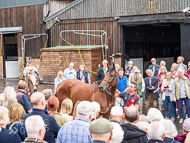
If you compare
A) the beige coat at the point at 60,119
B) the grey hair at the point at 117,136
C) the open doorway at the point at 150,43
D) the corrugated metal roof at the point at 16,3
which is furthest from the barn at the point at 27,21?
the grey hair at the point at 117,136

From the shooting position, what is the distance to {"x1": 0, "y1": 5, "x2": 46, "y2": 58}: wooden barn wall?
68.6 feet

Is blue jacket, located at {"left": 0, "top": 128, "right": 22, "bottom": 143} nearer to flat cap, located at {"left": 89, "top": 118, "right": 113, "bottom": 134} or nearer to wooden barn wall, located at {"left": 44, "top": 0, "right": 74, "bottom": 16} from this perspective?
flat cap, located at {"left": 89, "top": 118, "right": 113, "bottom": 134}

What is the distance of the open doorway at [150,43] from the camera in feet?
70.8

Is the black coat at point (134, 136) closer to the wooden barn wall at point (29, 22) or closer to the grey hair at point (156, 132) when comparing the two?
the grey hair at point (156, 132)

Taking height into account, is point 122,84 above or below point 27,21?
below

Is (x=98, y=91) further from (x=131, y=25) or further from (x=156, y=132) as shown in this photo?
(x=131, y=25)

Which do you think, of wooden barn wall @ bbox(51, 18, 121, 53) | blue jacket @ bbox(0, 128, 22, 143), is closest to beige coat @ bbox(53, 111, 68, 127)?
blue jacket @ bbox(0, 128, 22, 143)

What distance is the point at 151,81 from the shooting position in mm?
10672

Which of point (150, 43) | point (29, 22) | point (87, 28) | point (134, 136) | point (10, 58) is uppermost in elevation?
point (29, 22)

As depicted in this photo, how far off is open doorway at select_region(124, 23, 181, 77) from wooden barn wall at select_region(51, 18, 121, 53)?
3413mm

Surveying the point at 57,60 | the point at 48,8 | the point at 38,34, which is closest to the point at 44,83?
the point at 57,60

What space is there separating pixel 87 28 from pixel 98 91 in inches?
425

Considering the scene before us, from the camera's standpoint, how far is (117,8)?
1756 centimetres

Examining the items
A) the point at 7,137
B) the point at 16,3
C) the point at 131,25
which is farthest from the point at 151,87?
the point at 16,3
